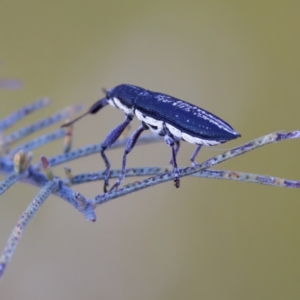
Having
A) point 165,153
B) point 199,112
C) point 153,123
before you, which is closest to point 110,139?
point 153,123

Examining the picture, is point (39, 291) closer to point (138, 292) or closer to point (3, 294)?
point (3, 294)

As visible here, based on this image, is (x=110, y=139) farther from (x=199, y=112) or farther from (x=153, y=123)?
Result: (x=199, y=112)

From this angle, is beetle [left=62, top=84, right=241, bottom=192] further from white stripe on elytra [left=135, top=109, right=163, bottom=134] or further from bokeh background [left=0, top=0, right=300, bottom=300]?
bokeh background [left=0, top=0, right=300, bottom=300]

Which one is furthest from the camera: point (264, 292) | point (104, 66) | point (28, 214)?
point (104, 66)

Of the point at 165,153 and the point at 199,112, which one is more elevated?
the point at 165,153

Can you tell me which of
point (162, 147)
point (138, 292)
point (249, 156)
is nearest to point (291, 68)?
point (249, 156)

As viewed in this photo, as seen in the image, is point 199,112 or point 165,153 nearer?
point 199,112

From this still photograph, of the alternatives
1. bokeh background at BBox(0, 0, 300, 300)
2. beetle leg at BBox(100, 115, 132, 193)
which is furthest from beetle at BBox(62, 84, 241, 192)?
bokeh background at BBox(0, 0, 300, 300)

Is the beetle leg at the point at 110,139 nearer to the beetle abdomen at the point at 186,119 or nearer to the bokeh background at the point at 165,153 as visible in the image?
the beetle abdomen at the point at 186,119
